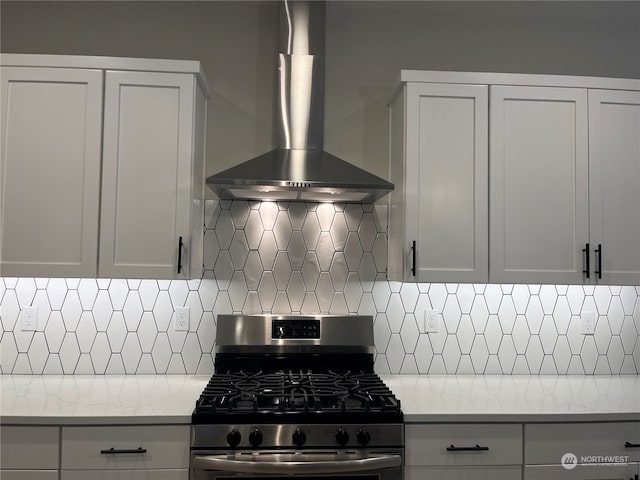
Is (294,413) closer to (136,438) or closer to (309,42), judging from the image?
(136,438)

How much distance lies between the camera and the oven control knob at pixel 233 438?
6.83 feet

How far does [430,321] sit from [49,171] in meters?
1.93

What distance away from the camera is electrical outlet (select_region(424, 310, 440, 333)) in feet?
9.66

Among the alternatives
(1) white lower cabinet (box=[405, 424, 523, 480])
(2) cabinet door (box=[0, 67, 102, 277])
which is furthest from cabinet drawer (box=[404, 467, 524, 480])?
(2) cabinet door (box=[0, 67, 102, 277])

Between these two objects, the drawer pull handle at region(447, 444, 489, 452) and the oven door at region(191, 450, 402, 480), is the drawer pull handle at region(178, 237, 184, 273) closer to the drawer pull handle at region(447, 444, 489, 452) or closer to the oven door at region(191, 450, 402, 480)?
the oven door at region(191, 450, 402, 480)

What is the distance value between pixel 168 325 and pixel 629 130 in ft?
7.89

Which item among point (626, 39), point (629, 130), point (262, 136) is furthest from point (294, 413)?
point (626, 39)

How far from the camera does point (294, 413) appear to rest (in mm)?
2121

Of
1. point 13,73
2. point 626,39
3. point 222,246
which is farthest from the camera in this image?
point 626,39

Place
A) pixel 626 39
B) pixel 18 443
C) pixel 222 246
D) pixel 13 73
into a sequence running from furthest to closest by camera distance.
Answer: pixel 626 39 → pixel 222 246 → pixel 13 73 → pixel 18 443

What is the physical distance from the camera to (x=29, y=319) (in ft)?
9.21

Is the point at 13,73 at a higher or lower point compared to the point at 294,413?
higher

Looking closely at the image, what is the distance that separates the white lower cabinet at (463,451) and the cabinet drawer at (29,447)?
130cm

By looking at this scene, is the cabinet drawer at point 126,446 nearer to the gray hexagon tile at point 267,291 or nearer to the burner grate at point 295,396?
the burner grate at point 295,396
